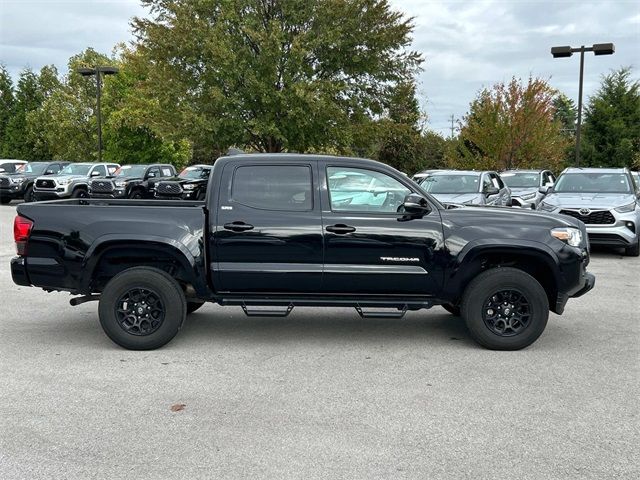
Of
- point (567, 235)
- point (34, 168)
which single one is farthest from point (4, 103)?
point (567, 235)

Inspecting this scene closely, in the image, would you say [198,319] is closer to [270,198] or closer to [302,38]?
[270,198]

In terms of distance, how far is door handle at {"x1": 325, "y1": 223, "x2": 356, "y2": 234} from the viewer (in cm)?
570

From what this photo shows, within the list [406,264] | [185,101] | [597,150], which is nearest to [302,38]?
[185,101]

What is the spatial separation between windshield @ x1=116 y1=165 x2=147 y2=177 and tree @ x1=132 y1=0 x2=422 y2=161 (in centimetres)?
174

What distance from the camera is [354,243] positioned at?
570cm

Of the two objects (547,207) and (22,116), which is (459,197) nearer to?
(547,207)

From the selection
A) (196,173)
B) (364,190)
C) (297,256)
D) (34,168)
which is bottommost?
(297,256)

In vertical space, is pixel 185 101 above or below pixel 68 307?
above

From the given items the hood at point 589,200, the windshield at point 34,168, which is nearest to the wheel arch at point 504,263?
the hood at point 589,200

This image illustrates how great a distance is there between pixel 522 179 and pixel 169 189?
10.8 m

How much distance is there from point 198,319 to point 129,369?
1.83m

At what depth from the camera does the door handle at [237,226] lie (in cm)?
570

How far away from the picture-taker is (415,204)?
221 inches

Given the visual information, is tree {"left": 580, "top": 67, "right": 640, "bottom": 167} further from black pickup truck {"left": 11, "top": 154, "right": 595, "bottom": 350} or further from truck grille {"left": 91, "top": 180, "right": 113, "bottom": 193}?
black pickup truck {"left": 11, "top": 154, "right": 595, "bottom": 350}
